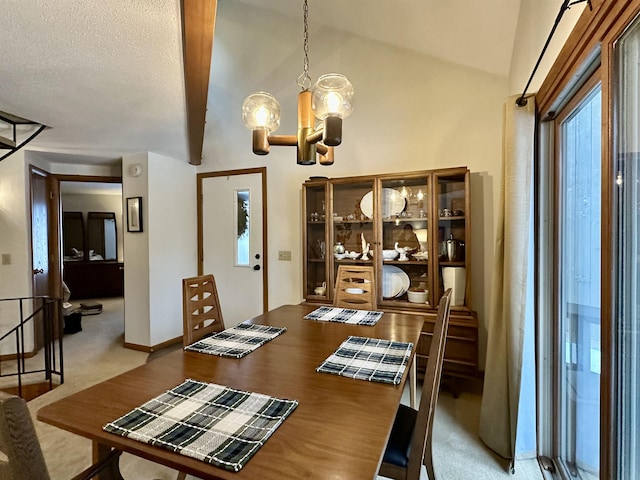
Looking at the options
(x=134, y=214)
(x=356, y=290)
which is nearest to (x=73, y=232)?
(x=134, y=214)

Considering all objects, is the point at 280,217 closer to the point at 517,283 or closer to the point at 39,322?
the point at 517,283

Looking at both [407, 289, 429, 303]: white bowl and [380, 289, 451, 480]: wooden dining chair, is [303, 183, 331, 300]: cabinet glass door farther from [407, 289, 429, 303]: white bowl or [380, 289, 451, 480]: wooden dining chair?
[380, 289, 451, 480]: wooden dining chair

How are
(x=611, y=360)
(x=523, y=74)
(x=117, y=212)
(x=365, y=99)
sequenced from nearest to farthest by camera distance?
(x=611, y=360)
(x=523, y=74)
(x=365, y=99)
(x=117, y=212)

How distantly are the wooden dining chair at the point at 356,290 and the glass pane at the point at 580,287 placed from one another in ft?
3.77

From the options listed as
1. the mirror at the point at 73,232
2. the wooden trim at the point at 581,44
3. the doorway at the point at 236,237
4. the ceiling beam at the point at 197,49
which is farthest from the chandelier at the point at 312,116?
the mirror at the point at 73,232

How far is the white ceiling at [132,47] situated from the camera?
1.65 m

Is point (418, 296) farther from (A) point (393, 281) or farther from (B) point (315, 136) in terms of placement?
(B) point (315, 136)

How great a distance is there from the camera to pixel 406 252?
3062 millimetres

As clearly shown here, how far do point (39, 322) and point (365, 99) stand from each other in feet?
13.9

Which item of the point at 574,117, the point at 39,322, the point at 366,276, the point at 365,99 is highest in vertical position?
Result: the point at 365,99

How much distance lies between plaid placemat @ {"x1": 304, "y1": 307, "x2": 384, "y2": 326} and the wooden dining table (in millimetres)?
309

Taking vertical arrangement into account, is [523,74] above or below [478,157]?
above

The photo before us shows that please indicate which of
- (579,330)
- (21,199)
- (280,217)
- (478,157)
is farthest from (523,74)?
(21,199)

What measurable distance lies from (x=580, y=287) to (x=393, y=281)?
1643 mm
